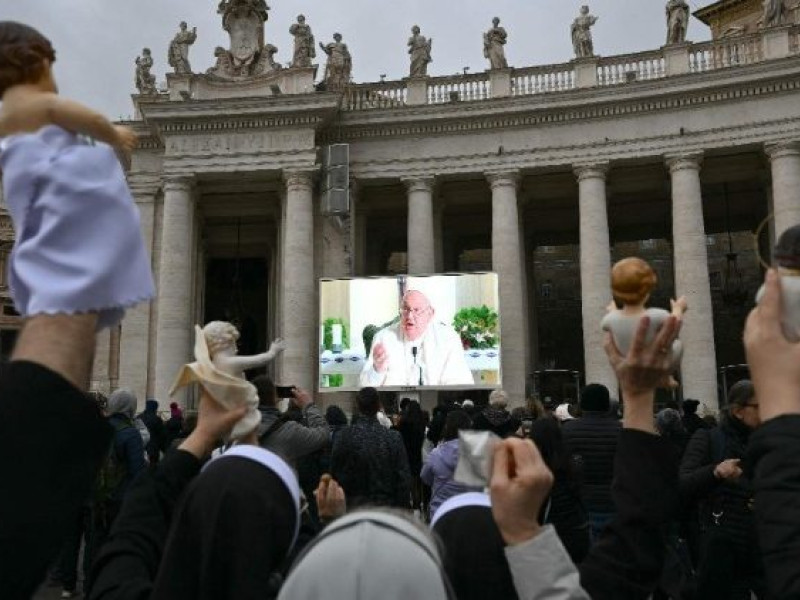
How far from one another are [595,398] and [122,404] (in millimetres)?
4495

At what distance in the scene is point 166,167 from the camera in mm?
24891

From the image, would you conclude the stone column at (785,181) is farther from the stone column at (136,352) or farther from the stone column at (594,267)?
the stone column at (136,352)

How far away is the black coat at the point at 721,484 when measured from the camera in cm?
538

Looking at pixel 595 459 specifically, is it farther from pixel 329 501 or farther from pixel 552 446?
pixel 329 501

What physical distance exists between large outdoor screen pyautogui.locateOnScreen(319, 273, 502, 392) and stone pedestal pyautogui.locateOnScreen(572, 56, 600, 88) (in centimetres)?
732

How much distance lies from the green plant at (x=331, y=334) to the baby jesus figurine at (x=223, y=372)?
18.9 m

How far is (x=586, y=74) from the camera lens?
2431 centimetres

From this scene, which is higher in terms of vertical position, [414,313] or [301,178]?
[301,178]

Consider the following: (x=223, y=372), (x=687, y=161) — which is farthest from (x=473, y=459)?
(x=687, y=161)

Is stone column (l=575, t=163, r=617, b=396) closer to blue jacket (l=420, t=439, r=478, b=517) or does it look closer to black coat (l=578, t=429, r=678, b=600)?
blue jacket (l=420, t=439, r=478, b=517)

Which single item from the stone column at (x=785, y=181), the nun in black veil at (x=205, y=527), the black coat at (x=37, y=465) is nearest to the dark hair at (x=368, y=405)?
the nun in black veil at (x=205, y=527)

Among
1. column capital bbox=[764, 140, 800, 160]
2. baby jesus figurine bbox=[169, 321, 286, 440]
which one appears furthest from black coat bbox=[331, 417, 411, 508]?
column capital bbox=[764, 140, 800, 160]

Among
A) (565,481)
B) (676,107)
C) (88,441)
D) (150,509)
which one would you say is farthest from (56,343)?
→ (676,107)

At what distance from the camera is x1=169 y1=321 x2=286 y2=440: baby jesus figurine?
2.60m
